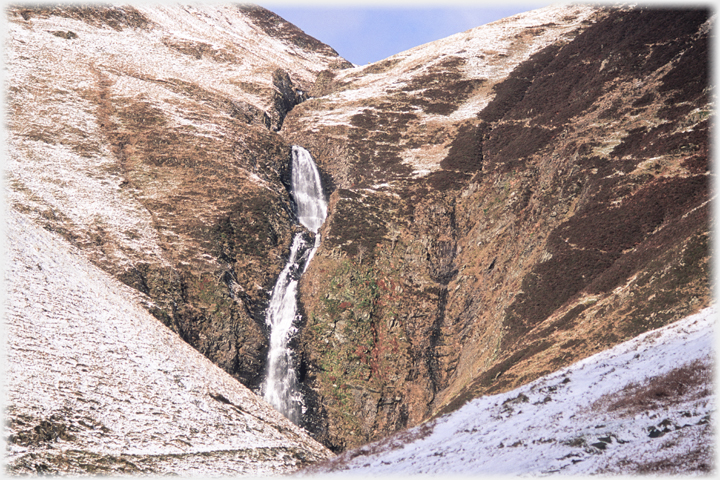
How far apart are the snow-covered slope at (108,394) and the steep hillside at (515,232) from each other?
10477mm

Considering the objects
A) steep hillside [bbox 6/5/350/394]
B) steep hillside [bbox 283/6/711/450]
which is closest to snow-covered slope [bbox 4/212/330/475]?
steep hillside [bbox 6/5/350/394]

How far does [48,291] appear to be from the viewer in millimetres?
30031

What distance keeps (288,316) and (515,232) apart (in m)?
20.0

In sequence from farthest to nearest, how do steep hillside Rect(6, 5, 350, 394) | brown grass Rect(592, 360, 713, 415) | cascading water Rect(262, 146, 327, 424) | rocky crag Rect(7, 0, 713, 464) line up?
1. steep hillside Rect(6, 5, 350, 394)
2. cascading water Rect(262, 146, 327, 424)
3. rocky crag Rect(7, 0, 713, 464)
4. brown grass Rect(592, 360, 713, 415)

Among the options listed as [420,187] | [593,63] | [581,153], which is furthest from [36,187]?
[593,63]

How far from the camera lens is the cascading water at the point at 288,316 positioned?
40531 mm

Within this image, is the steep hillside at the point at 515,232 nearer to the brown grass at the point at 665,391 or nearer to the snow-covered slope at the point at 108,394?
the brown grass at the point at 665,391

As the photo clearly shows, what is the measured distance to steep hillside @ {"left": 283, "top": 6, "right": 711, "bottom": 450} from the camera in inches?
1067

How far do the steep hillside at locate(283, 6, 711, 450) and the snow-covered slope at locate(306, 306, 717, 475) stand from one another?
216 centimetres

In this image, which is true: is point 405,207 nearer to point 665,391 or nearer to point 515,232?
point 515,232

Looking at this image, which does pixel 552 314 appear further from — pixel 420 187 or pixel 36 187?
pixel 36 187

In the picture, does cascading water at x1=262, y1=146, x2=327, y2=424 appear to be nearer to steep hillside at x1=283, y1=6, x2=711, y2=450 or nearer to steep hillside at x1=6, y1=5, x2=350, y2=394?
steep hillside at x1=6, y1=5, x2=350, y2=394

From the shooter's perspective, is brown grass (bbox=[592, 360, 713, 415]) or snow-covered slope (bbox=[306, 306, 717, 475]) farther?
brown grass (bbox=[592, 360, 713, 415])

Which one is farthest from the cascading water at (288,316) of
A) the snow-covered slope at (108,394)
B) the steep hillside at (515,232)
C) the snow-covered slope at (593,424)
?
the snow-covered slope at (593,424)
